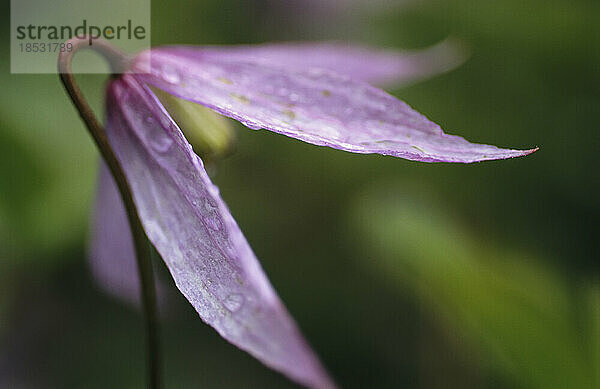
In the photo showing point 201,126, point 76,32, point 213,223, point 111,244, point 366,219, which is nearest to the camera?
point 213,223

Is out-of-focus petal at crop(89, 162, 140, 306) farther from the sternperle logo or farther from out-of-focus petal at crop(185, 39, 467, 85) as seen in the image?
the sternperle logo

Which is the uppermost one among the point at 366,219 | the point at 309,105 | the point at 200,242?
the point at 309,105

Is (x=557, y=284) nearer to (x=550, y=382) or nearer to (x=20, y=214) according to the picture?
(x=550, y=382)

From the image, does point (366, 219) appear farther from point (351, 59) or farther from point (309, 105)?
point (309, 105)

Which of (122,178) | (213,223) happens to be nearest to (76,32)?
(122,178)

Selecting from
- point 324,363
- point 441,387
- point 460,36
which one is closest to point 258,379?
point 324,363

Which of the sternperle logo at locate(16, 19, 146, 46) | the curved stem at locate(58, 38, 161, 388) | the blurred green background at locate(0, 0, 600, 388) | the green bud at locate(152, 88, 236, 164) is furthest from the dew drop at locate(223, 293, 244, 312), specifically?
the sternperle logo at locate(16, 19, 146, 46)
